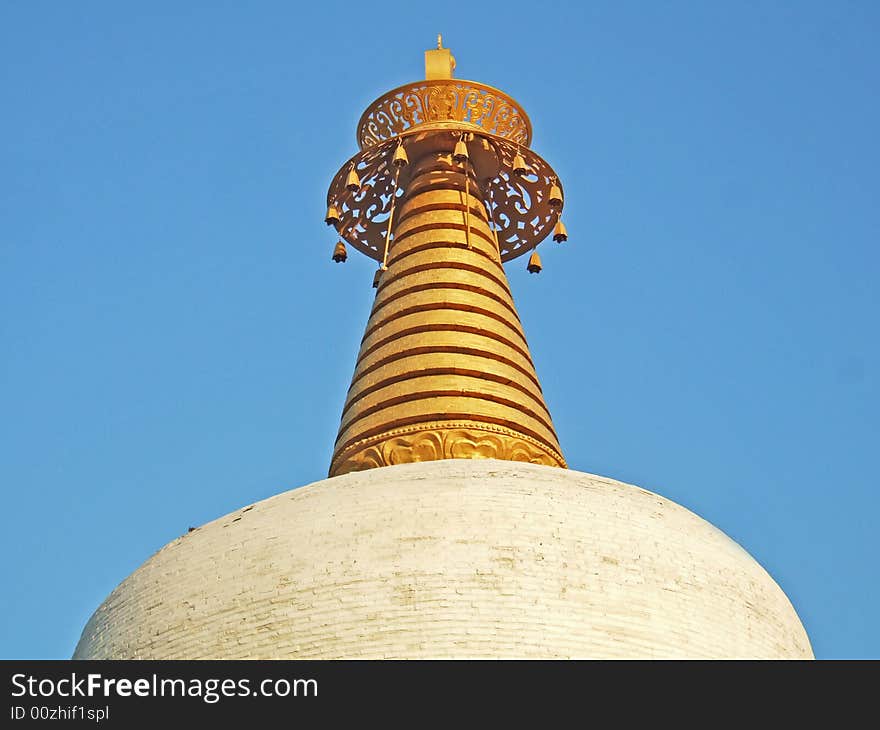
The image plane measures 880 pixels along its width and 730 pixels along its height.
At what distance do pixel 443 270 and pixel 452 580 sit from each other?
15.7 ft

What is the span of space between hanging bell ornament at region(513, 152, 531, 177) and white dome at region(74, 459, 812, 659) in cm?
474

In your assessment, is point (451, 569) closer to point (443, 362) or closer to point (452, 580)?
point (452, 580)

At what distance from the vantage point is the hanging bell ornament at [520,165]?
13.7 metres

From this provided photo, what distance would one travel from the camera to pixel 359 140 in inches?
567

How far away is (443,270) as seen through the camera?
501 inches

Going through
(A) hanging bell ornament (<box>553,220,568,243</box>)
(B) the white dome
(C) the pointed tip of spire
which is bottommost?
(B) the white dome

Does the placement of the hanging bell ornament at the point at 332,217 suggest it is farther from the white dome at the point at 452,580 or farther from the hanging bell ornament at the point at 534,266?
the white dome at the point at 452,580

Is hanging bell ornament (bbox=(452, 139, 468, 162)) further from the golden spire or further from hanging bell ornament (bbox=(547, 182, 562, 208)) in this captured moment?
hanging bell ornament (bbox=(547, 182, 562, 208))

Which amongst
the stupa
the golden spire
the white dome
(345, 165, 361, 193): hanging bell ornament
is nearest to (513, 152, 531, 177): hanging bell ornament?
the golden spire

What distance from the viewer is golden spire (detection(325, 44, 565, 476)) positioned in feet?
37.5

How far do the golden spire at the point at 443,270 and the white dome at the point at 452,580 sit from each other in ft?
5.90
